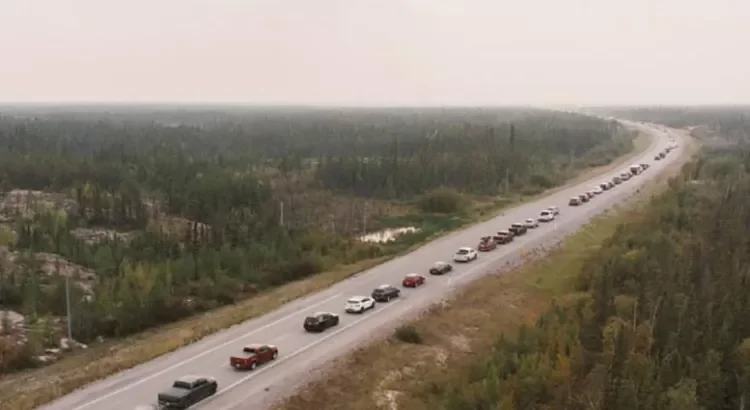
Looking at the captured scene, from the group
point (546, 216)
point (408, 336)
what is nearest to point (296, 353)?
point (408, 336)

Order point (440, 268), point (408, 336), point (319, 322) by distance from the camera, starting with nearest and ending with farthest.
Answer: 1. point (408, 336)
2. point (319, 322)
3. point (440, 268)

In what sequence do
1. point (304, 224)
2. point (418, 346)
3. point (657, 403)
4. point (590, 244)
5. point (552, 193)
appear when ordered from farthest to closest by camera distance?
point (552, 193), point (304, 224), point (590, 244), point (418, 346), point (657, 403)

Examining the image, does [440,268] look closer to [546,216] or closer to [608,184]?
[546,216]

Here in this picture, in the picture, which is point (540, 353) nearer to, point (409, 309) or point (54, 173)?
point (409, 309)

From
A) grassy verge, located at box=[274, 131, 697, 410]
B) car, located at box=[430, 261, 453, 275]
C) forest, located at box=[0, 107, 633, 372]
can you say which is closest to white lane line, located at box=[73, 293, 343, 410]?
grassy verge, located at box=[274, 131, 697, 410]

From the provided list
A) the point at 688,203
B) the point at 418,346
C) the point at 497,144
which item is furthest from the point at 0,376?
the point at 497,144

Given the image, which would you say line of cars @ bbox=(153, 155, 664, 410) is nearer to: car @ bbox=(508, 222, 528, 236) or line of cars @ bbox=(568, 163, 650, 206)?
car @ bbox=(508, 222, 528, 236)

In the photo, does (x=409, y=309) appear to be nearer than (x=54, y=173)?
Yes

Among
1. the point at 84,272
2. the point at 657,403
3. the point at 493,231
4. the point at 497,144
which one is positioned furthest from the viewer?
the point at 497,144
